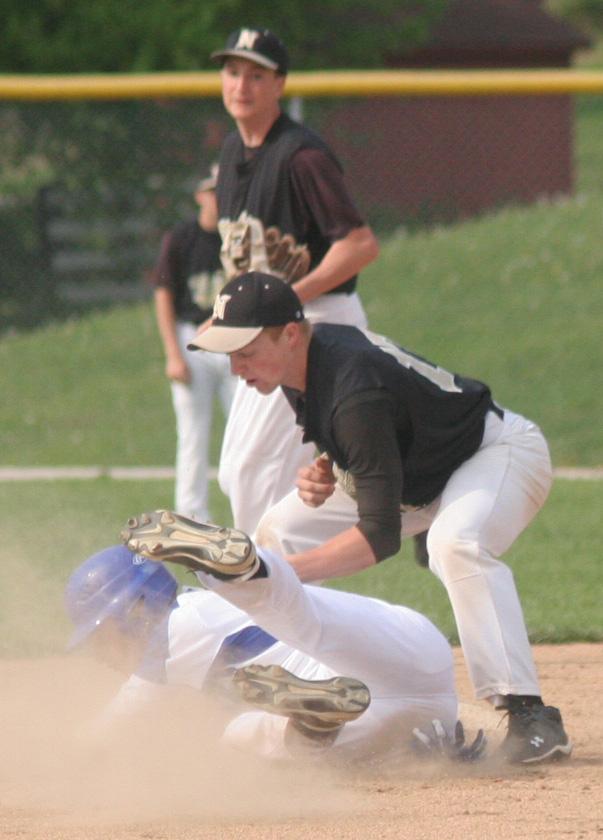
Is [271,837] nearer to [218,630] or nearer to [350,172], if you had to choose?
[218,630]

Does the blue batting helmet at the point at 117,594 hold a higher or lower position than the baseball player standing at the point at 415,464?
lower

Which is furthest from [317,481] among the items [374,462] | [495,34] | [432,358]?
[495,34]

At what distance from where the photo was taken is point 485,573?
4.35 meters

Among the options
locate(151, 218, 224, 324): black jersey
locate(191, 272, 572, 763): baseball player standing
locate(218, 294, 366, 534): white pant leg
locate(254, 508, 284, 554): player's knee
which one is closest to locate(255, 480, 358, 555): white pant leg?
locate(254, 508, 284, 554): player's knee

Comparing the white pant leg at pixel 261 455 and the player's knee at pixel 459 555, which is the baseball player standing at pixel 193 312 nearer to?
the white pant leg at pixel 261 455

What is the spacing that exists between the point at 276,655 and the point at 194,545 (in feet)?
2.50

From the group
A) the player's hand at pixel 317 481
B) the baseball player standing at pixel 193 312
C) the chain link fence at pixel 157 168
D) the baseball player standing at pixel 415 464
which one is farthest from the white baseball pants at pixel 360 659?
the chain link fence at pixel 157 168

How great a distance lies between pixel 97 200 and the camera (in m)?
11.8

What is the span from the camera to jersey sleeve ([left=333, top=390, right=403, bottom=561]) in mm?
4125

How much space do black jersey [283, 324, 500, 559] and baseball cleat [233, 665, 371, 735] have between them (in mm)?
395

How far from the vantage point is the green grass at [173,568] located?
251 inches

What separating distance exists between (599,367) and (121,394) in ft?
11.3

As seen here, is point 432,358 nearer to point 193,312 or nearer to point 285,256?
point 193,312

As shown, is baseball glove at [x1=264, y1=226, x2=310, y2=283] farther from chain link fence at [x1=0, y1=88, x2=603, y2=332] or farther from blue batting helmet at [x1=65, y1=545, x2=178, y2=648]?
chain link fence at [x1=0, y1=88, x2=603, y2=332]
